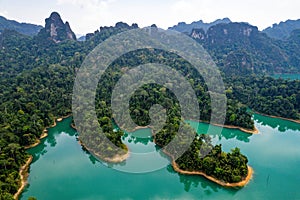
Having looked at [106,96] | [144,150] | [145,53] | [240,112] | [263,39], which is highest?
[263,39]

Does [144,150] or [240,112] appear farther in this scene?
[240,112]

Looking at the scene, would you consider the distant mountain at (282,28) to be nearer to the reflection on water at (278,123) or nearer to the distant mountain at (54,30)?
the distant mountain at (54,30)

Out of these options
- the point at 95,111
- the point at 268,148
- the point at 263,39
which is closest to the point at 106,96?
the point at 95,111

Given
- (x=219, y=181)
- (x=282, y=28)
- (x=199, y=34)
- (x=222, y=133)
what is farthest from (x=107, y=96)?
(x=282, y=28)

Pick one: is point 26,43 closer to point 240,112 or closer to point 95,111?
point 95,111

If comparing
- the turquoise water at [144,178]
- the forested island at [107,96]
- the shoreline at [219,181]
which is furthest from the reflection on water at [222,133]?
the shoreline at [219,181]

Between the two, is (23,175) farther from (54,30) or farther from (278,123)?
(54,30)

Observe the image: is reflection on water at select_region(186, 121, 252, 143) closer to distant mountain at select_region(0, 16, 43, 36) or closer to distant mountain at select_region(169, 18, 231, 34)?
distant mountain at select_region(0, 16, 43, 36)
